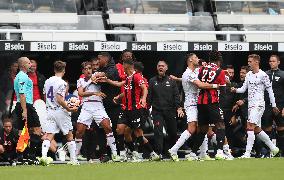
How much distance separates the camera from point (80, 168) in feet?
52.5

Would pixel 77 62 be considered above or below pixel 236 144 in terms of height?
above

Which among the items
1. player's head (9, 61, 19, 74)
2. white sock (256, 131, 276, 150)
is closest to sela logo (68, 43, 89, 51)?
player's head (9, 61, 19, 74)

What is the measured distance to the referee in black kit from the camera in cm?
1955

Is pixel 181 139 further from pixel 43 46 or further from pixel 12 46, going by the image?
pixel 12 46

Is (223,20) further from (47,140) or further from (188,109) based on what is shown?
(47,140)

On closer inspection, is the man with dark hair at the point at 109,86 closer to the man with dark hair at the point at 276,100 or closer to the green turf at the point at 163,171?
the green turf at the point at 163,171

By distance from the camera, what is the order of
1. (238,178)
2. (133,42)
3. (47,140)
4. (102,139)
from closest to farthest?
(238,178), (47,140), (102,139), (133,42)

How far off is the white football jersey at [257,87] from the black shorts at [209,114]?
152 cm

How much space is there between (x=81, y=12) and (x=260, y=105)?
6.20 meters

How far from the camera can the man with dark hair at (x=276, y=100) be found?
20406 millimetres

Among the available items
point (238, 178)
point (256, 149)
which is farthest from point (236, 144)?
point (238, 178)

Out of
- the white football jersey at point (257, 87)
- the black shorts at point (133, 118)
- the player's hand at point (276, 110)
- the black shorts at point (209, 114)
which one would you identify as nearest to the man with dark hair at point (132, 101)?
the black shorts at point (133, 118)

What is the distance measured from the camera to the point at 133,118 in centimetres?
1870

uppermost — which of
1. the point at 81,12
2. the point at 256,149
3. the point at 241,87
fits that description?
the point at 81,12
